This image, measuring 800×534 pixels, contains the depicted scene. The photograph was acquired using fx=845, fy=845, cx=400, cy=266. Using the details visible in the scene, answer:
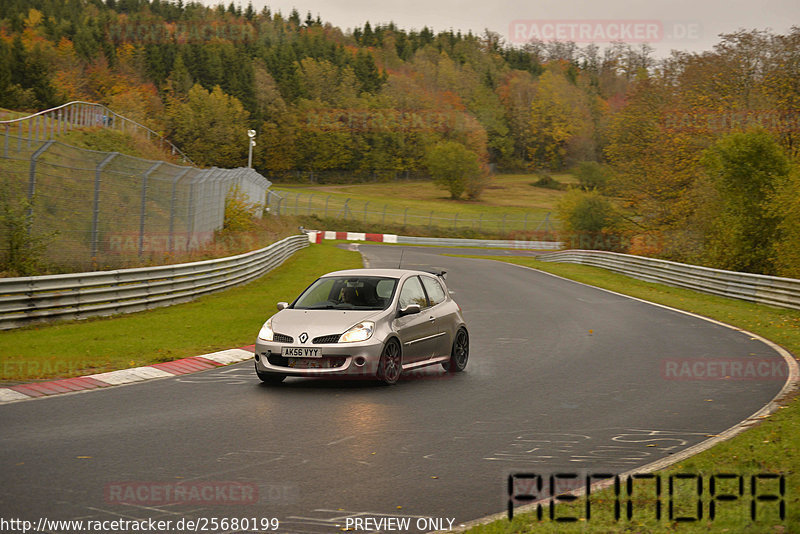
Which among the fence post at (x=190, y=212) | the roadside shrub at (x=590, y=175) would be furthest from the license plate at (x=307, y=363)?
the roadside shrub at (x=590, y=175)

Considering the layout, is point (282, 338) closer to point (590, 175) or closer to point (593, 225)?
point (593, 225)

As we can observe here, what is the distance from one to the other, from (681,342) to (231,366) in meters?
8.90

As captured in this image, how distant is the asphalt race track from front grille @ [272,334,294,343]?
2.07 ft

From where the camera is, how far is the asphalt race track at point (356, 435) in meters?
5.91

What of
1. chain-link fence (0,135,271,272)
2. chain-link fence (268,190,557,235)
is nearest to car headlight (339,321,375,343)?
chain-link fence (0,135,271,272)

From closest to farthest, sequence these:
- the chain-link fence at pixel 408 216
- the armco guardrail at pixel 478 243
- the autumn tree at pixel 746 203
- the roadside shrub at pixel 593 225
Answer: the autumn tree at pixel 746 203
the roadside shrub at pixel 593 225
the armco guardrail at pixel 478 243
the chain-link fence at pixel 408 216

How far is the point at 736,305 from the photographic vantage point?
2527cm

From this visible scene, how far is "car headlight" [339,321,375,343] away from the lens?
35.2 ft

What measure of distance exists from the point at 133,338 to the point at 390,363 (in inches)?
219

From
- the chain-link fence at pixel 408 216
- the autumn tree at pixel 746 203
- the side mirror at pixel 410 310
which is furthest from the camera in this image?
the chain-link fence at pixel 408 216

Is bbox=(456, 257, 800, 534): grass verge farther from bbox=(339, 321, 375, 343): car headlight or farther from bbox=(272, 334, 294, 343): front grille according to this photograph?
bbox=(272, 334, 294, 343): front grille

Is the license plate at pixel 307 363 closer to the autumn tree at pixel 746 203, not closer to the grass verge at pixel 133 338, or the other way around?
the grass verge at pixel 133 338

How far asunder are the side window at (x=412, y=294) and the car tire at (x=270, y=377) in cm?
195

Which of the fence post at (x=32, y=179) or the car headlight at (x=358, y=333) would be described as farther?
the fence post at (x=32, y=179)
